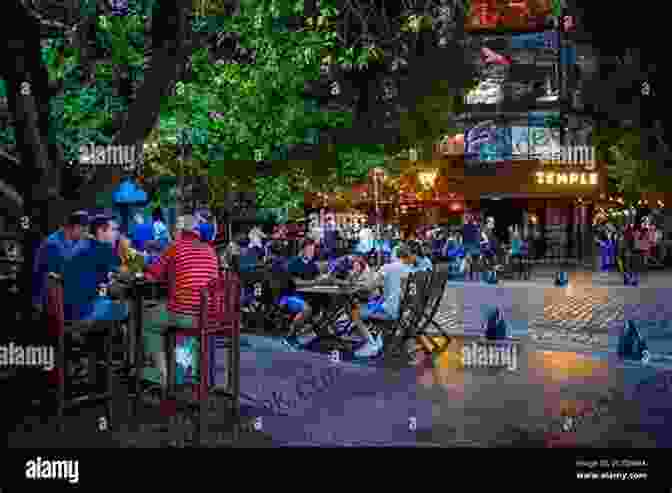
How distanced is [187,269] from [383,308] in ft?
10.5

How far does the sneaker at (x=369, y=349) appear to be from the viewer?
29.8 ft

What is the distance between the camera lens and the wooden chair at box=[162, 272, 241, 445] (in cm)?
578

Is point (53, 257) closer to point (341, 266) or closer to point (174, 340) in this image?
point (174, 340)

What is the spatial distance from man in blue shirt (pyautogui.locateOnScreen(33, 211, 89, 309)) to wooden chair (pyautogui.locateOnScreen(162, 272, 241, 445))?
1198 millimetres

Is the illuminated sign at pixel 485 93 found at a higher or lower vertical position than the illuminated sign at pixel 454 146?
higher

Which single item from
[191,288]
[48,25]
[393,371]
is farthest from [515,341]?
[48,25]

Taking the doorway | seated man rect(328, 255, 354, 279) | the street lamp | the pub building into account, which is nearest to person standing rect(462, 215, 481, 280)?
the street lamp

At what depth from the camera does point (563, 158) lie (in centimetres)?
3069

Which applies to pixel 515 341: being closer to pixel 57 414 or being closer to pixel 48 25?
pixel 57 414

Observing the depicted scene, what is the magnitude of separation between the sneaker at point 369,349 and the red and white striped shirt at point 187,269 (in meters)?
2.80

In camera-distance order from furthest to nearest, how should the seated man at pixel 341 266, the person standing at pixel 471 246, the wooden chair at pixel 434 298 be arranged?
the person standing at pixel 471 246, the seated man at pixel 341 266, the wooden chair at pixel 434 298

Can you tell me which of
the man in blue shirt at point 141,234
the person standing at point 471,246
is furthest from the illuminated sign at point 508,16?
the man in blue shirt at point 141,234

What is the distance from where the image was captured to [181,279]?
661 cm

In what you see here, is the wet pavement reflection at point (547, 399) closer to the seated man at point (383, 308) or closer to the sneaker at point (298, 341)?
the seated man at point (383, 308)
